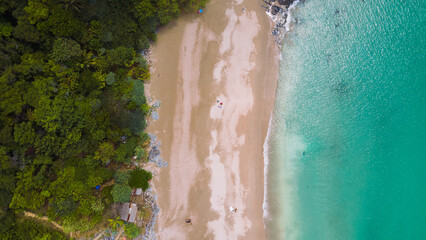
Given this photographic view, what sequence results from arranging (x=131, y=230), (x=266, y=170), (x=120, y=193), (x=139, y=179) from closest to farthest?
1. (x=120, y=193)
2. (x=131, y=230)
3. (x=139, y=179)
4. (x=266, y=170)

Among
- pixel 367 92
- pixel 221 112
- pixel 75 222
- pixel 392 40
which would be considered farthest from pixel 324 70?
pixel 75 222

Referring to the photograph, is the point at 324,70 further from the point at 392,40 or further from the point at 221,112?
the point at 221,112

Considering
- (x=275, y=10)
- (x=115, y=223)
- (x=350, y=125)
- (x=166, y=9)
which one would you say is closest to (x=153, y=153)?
(x=115, y=223)

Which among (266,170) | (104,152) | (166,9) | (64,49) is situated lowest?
(104,152)

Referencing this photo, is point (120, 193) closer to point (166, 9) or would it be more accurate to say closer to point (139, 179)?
point (139, 179)

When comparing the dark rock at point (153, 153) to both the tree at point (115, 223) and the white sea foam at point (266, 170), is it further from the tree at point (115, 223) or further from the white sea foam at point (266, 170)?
the white sea foam at point (266, 170)

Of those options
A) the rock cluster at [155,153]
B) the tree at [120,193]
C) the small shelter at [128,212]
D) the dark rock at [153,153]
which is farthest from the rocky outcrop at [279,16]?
the small shelter at [128,212]
